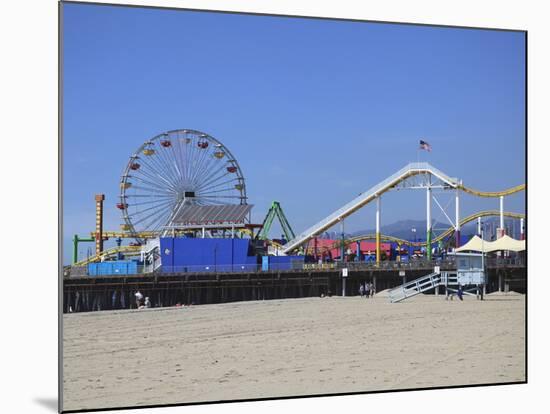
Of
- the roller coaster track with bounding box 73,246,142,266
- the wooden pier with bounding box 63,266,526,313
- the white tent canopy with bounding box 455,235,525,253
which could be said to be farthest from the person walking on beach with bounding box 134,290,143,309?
the white tent canopy with bounding box 455,235,525,253

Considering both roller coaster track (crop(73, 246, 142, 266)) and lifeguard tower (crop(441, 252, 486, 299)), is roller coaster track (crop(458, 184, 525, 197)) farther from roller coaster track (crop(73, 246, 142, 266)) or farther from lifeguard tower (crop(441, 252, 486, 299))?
roller coaster track (crop(73, 246, 142, 266))

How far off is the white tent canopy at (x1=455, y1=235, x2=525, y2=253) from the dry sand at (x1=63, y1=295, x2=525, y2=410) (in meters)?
2.21

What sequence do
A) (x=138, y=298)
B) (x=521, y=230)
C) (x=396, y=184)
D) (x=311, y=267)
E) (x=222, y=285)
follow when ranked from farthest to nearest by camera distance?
(x=311, y=267) < (x=222, y=285) < (x=138, y=298) < (x=521, y=230) < (x=396, y=184)

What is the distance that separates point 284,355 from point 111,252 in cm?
622

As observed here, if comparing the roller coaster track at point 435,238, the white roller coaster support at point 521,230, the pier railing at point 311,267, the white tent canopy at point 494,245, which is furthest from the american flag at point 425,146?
the white tent canopy at point 494,245

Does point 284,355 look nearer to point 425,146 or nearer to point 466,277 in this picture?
point 425,146

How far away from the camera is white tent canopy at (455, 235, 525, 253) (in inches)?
579

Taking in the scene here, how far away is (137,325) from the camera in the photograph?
1214 cm

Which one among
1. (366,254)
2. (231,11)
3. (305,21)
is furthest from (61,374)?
(366,254)

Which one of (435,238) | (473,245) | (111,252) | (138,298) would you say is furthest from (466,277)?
(111,252)

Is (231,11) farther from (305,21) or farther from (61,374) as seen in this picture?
(61,374)

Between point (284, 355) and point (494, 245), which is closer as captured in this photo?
point (284, 355)

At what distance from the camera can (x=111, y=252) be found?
50.9 feet
